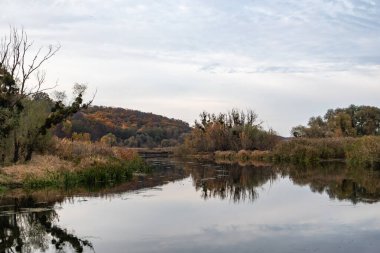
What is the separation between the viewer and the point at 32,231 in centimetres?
1207

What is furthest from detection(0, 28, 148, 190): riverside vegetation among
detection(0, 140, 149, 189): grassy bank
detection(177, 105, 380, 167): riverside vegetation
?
detection(177, 105, 380, 167): riverside vegetation

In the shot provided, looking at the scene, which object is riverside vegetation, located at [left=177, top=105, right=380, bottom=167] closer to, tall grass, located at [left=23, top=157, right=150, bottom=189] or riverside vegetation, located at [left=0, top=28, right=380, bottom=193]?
riverside vegetation, located at [left=0, top=28, right=380, bottom=193]

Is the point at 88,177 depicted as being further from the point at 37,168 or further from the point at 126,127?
the point at 126,127

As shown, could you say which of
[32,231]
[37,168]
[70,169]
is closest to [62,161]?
[70,169]

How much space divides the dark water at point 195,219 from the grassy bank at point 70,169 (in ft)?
6.83

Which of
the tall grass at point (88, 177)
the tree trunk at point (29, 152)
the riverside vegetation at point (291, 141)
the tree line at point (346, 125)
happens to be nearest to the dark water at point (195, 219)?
the tall grass at point (88, 177)

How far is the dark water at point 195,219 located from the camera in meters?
10.5

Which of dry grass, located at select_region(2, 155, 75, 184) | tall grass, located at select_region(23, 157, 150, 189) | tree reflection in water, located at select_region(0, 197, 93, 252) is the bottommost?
tree reflection in water, located at select_region(0, 197, 93, 252)

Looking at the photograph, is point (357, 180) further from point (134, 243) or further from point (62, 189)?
point (134, 243)

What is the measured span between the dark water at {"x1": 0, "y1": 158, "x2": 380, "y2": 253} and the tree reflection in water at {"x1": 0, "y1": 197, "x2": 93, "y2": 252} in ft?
0.07

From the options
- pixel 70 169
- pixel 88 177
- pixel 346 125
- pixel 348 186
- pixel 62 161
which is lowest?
pixel 348 186

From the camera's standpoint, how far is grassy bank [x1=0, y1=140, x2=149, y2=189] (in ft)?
70.6

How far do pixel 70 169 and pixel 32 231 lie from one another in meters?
12.2

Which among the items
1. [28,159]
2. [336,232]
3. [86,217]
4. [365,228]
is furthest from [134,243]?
[28,159]
